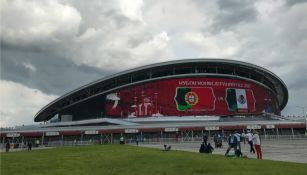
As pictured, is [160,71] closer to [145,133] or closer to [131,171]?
[145,133]

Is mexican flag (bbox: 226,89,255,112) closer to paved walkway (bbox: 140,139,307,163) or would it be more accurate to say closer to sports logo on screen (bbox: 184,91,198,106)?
sports logo on screen (bbox: 184,91,198,106)

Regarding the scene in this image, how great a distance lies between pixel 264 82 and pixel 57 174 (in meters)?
114

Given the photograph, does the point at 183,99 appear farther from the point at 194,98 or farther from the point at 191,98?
the point at 194,98

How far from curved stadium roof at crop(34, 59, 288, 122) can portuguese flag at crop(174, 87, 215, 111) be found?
4.52 meters

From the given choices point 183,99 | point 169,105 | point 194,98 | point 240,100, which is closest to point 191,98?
point 194,98

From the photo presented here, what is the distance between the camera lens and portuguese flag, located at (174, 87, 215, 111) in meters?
104

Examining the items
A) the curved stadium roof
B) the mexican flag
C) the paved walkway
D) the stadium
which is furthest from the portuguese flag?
the paved walkway

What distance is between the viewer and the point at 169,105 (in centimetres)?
10306

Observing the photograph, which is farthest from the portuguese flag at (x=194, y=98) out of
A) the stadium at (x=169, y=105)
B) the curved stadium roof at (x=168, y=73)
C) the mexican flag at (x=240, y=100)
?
the mexican flag at (x=240, y=100)

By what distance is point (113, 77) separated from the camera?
11025 cm

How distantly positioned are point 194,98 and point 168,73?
454 inches

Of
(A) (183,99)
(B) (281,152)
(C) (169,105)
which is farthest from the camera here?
(A) (183,99)

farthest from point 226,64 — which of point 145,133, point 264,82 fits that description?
point 145,133

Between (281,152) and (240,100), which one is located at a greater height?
(240,100)
